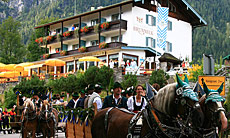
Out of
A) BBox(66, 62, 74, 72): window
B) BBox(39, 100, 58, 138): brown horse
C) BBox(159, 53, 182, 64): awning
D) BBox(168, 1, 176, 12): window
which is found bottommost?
BBox(39, 100, 58, 138): brown horse

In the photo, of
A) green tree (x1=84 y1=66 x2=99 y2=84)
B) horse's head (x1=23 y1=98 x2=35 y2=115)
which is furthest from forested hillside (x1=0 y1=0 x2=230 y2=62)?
horse's head (x1=23 y1=98 x2=35 y2=115)

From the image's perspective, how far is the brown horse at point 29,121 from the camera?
14.6 metres

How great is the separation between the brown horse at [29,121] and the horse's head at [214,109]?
9.00m

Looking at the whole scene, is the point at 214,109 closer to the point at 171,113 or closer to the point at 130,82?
the point at 171,113

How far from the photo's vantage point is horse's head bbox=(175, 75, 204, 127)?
6.11 m

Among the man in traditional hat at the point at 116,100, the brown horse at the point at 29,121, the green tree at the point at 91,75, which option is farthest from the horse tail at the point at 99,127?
the green tree at the point at 91,75

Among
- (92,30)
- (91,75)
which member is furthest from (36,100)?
(92,30)

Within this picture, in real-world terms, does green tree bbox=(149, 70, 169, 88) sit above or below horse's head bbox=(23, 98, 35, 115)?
above

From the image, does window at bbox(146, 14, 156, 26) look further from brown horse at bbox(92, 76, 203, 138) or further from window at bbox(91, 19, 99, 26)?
brown horse at bbox(92, 76, 203, 138)

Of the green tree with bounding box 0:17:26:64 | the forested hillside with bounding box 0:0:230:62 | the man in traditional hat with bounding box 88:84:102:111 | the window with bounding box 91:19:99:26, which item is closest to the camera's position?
A: the man in traditional hat with bounding box 88:84:102:111

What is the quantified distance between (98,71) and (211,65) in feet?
73.1

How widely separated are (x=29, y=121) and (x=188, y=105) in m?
9.92

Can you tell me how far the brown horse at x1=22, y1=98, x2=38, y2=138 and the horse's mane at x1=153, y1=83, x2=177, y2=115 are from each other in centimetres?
902

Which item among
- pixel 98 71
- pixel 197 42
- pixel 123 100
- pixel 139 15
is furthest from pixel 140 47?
pixel 197 42
